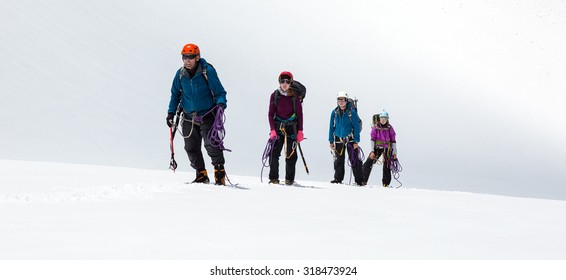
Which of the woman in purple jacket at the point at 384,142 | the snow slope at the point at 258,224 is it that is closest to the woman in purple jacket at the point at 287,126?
the snow slope at the point at 258,224

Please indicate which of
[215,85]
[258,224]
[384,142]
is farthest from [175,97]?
[384,142]

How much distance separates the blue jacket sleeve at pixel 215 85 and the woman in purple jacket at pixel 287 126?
4.54 ft

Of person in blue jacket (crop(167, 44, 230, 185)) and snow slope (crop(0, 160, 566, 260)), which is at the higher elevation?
person in blue jacket (crop(167, 44, 230, 185))

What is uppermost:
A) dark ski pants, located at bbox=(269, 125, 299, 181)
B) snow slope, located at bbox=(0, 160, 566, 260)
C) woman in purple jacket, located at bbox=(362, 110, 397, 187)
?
woman in purple jacket, located at bbox=(362, 110, 397, 187)

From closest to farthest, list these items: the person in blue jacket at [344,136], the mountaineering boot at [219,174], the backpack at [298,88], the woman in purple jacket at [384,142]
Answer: the mountaineering boot at [219,174]
the backpack at [298,88]
the person in blue jacket at [344,136]
the woman in purple jacket at [384,142]

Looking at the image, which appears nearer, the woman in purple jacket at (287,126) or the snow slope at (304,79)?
the woman in purple jacket at (287,126)

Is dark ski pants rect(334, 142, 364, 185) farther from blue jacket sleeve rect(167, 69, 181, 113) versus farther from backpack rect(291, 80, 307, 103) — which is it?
blue jacket sleeve rect(167, 69, 181, 113)

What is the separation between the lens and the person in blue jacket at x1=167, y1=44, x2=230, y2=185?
7.88 metres

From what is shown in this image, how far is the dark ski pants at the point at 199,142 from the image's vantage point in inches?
316

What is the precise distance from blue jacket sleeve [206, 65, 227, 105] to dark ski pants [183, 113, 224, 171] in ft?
0.82

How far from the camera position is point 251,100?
993 inches

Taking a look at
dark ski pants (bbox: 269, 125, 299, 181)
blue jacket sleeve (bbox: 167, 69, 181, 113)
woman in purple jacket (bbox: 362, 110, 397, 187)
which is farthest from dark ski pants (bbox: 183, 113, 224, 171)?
woman in purple jacket (bbox: 362, 110, 397, 187)

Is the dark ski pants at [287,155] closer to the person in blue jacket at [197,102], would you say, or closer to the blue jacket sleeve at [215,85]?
the person in blue jacket at [197,102]
